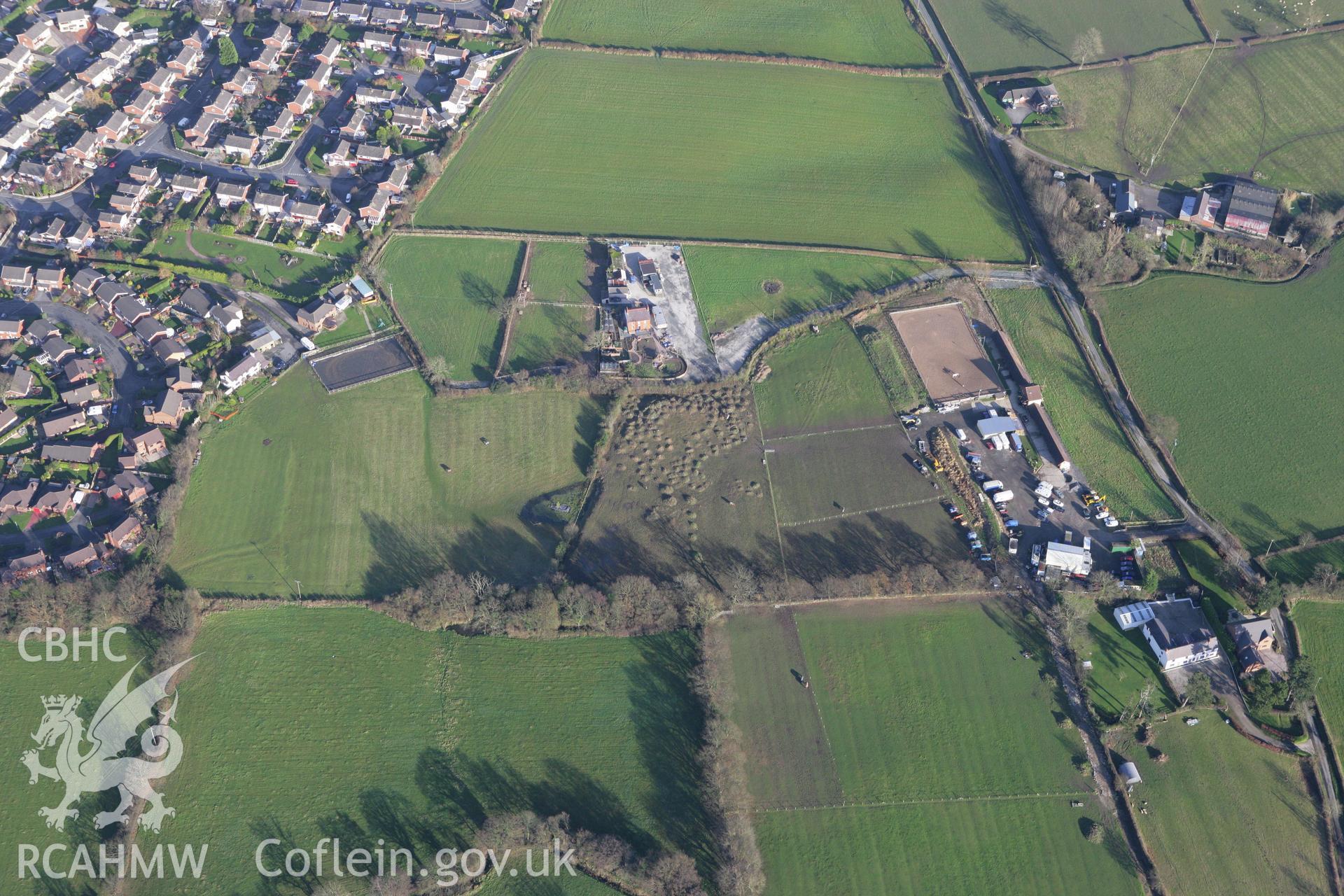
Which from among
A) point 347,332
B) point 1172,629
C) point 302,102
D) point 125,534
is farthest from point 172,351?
point 1172,629

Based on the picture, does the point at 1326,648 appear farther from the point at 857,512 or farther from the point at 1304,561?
the point at 857,512

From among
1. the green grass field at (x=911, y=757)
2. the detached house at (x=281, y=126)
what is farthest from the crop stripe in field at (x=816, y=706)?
the detached house at (x=281, y=126)

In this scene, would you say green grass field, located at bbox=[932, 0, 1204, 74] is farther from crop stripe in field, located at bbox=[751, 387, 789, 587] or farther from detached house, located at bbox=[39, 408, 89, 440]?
detached house, located at bbox=[39, 408, 89, 440]

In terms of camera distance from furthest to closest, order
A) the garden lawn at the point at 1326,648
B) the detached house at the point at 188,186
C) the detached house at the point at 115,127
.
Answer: the detached house at the point at 115,127
the detached house at the point at 188,186
the garden lawn at the point at 1326,648

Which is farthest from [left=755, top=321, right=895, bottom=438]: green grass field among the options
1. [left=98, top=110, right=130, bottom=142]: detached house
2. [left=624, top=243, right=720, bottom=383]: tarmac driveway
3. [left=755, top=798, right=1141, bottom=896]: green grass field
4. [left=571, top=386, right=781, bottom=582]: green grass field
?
[left=98, top=110, right=130, bottom=142]: detached house

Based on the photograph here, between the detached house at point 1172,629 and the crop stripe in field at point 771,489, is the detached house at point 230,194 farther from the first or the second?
the detached house at point 1172,629
